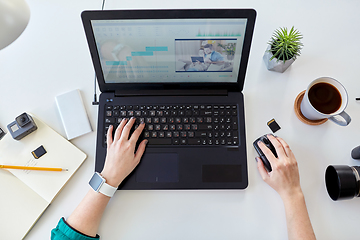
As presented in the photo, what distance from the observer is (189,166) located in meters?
0.75

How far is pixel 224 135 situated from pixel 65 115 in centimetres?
55

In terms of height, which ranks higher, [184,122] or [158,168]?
[184,122]

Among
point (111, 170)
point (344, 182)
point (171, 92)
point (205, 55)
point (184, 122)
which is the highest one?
point (205, 55)

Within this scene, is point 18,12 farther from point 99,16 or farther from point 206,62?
point 206,62

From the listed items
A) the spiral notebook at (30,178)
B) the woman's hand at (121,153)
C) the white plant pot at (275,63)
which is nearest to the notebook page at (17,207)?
the spiral notebook at (30,178)

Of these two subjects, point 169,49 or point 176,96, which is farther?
point 176,96

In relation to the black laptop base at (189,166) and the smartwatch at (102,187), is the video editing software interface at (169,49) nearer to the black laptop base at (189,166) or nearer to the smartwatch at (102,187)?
the black laptop base at (189,166)

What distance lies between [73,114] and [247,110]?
0.61 metres

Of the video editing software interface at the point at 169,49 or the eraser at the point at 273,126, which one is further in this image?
the eraser at the point at 273,126

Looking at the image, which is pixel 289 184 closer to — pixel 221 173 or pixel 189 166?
pixel 221 173

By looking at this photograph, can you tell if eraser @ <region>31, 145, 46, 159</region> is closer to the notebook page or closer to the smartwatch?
the notebook page

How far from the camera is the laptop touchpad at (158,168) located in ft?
2.43

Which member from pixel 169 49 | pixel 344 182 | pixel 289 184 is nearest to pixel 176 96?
pixel 169 49

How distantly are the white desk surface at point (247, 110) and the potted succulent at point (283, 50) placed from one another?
50 mm
